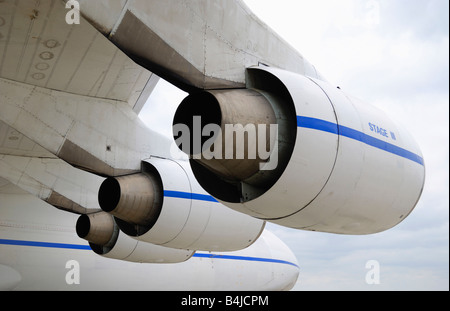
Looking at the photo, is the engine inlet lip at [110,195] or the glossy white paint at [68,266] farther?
the glossy white paint at [68,266]

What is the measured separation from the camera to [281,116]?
369cm

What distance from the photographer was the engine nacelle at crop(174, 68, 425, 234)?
349cm

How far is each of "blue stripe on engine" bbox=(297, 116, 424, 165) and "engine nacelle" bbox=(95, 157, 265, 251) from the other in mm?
2768

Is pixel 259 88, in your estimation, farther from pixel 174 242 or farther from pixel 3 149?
pixel 3 149

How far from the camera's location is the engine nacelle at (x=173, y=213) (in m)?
6.11

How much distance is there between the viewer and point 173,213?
241 inches

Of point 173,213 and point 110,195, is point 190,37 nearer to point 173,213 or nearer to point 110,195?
point 173,213

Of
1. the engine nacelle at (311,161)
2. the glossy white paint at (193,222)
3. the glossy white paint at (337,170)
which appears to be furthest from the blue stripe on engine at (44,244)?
the glossy white paint at (337,170)

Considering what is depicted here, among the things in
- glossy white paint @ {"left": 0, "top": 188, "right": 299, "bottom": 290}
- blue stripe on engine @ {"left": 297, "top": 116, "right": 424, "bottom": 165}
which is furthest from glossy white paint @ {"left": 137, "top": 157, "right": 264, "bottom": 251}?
glossy white paint @ {"left": 0, "top": 188, "right": 299, "bottom": 290}

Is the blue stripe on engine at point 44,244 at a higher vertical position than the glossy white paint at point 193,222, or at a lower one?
higher

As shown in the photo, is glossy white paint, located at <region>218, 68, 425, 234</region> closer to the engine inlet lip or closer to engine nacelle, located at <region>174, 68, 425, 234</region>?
engine nacelle, located at <region>174, 68, 425, 234</region>

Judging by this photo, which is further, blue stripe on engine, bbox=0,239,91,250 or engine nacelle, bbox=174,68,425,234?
blue stripe on engine, bbox=0,239,91,250

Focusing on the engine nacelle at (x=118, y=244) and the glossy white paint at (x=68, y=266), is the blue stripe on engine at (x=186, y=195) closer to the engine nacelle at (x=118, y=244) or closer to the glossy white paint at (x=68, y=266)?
the engine nacelle at (x=118, y=244)

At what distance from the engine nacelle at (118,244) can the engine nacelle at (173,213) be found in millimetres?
1306
